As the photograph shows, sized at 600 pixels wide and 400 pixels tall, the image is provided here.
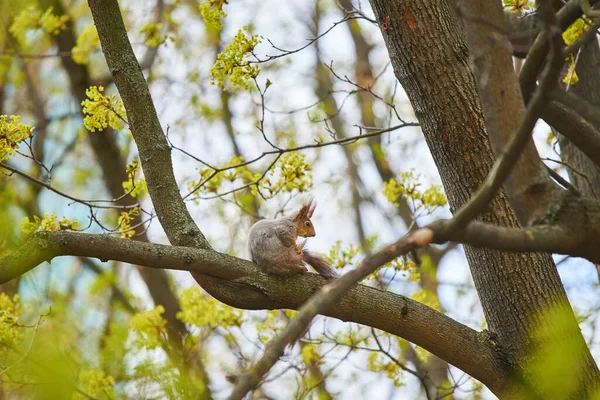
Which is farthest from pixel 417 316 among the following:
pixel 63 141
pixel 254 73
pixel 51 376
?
pixel 63 141

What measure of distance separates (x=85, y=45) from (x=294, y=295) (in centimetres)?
461

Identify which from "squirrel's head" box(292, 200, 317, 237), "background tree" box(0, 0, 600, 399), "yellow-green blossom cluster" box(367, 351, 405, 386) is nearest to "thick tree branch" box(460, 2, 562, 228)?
"background tree" box(0, 0, 600, 399)

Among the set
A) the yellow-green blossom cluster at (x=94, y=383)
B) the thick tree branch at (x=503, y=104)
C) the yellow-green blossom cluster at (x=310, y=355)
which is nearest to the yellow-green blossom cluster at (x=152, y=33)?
the yellow-green blossom cluster at (x=310, y=355)

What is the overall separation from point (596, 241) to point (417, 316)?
37.8 inches

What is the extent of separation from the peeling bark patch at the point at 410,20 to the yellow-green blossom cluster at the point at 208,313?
2.32 meters

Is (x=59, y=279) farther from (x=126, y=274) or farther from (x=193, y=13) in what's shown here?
(x=193, y=13)

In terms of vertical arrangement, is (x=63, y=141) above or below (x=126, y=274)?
above

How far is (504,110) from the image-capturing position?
2.03 meters

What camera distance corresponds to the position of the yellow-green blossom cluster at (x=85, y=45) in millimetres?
6270

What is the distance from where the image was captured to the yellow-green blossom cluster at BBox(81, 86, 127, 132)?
312 cm

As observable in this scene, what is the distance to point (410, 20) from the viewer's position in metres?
3.02

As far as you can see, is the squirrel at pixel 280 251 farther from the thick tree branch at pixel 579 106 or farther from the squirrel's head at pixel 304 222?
the thick tree branch at pixel 579 106

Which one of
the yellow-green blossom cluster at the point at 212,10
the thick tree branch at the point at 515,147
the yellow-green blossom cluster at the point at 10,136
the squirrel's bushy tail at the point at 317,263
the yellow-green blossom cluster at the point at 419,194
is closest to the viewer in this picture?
the thick tree branch at the point at 515,147

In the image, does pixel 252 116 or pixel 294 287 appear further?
pixel 252 116
